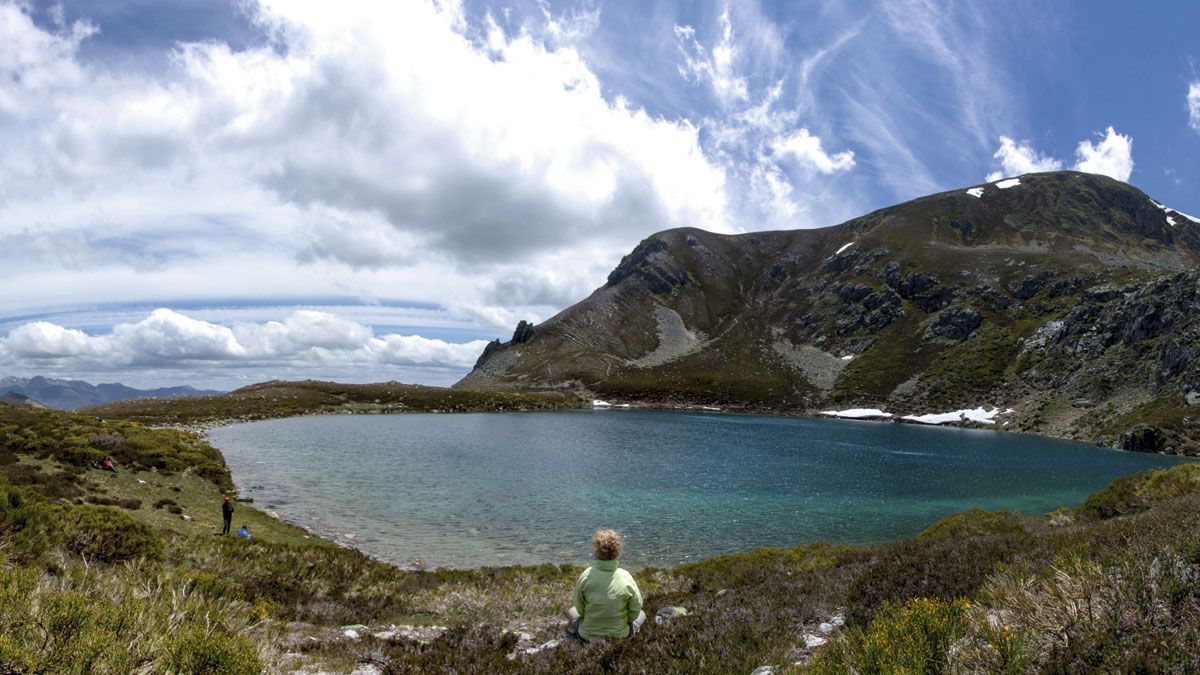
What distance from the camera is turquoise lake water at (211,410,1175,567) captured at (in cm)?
3016

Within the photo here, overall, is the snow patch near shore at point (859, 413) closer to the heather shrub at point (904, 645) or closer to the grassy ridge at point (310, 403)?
the grassy ridge at point (310, 403)

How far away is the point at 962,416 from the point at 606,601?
17110cm

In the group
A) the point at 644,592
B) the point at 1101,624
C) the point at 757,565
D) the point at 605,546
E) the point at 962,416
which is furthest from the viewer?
the point at 962,416

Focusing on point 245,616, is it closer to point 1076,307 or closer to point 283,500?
point 283,500

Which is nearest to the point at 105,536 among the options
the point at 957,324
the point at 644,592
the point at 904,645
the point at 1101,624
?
the point at 644,592

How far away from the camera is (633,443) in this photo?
7931 centimetres

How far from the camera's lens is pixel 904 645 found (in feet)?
19.1

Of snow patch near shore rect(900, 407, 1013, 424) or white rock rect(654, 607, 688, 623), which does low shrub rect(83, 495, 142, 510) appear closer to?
white rock rect(654, 607, 688, 623)

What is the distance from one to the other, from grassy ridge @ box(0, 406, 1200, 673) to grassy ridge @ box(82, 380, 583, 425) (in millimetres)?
86022

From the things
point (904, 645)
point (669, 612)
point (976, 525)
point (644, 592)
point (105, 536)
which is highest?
point (904, 645)

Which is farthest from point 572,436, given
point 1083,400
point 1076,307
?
point 1076,307

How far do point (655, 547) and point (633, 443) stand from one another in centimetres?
5015

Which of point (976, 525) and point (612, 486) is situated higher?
point (976, 525)

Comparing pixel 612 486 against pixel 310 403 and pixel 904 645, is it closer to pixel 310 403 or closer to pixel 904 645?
pixel 904 645
